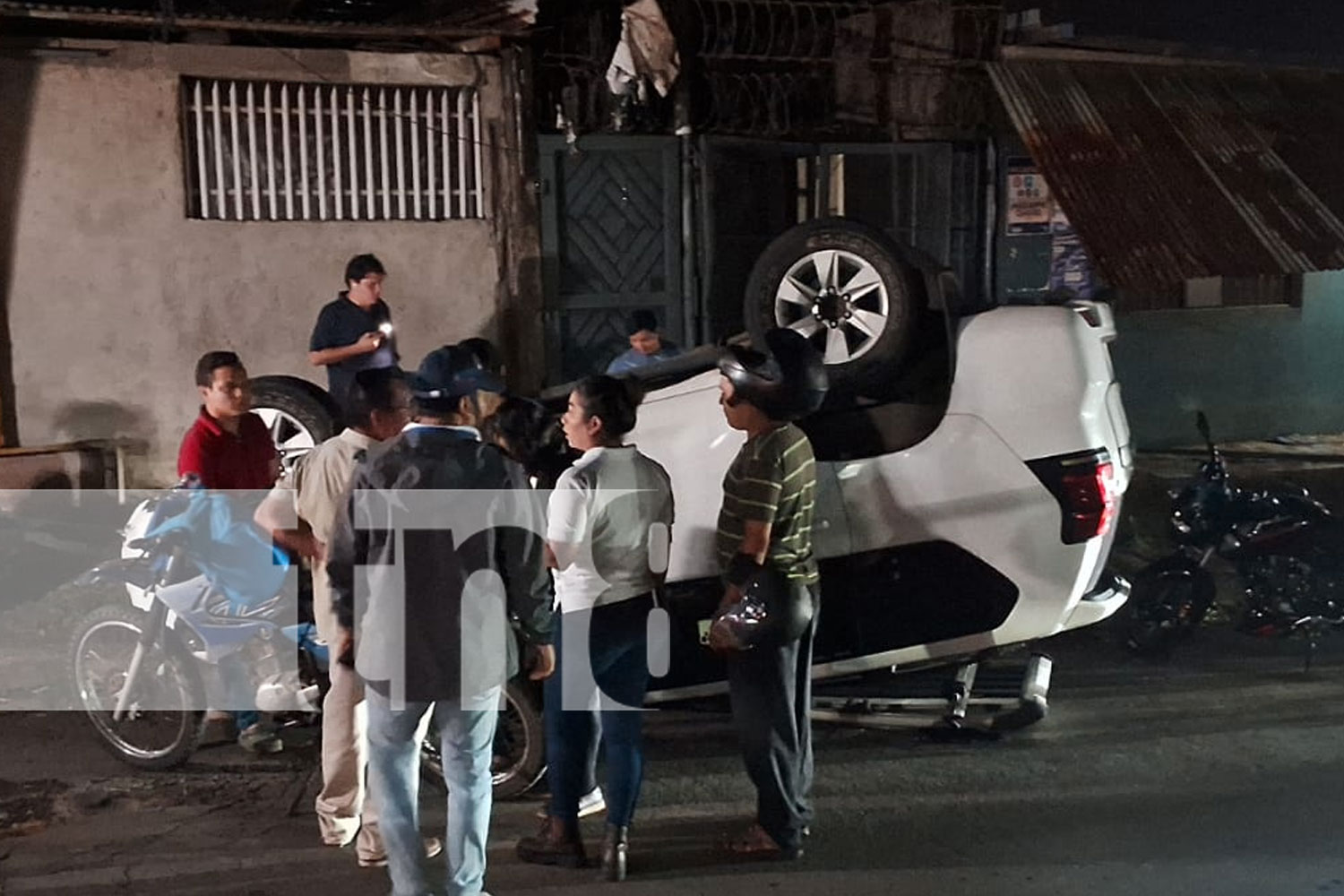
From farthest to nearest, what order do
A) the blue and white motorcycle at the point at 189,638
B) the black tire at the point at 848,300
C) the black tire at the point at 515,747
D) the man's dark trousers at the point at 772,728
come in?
the blue and white motorcycle at the point at 189,638 → the black tire at the point at 848,300 → the black tire at the point at 515,747 → the man's dark trousers at the point at 772,728

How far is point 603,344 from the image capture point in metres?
9.38

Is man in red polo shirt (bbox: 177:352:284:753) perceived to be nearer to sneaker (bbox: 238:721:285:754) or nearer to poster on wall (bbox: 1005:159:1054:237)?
sneaker (bbox: 238:721:285:754)

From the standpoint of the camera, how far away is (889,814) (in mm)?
4965

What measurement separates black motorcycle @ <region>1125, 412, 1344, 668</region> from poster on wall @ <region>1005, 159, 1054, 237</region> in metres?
4.12

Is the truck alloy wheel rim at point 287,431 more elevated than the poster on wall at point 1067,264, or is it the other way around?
the poster on wall at point 1067,264

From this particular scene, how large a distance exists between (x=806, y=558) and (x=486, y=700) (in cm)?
121

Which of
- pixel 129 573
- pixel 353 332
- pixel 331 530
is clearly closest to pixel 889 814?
pixel 331 530

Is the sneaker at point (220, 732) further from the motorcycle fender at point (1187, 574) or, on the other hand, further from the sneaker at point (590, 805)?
the motorcycle fender at point (1187, 574)

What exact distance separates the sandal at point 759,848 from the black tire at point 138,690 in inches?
91.6

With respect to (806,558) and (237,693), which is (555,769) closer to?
(806,558)

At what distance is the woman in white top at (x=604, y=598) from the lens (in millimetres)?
4328

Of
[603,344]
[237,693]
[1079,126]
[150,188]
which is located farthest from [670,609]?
[1079,126]

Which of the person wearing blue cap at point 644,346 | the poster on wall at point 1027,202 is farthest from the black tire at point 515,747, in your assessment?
the poster on wall at point 1027,202

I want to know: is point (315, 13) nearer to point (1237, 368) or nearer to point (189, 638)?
point (189, 638)
